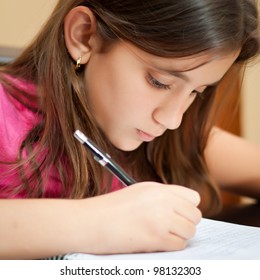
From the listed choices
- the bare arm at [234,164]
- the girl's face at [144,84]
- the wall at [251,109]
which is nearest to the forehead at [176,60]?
the girl's face at [144,84]

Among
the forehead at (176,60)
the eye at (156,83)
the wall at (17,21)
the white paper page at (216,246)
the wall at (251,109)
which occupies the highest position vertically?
the forehead at (176,60)

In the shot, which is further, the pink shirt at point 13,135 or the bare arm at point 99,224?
the pink shirt at point 13,135

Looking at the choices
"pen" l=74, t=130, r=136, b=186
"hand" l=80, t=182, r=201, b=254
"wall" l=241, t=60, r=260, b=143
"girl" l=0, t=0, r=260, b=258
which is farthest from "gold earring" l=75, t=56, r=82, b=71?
"wall" l=241, t=60, r=260, b=143

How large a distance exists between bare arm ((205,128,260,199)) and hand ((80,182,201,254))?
1.37 ft

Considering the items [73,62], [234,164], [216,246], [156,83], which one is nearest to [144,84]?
[156,83]

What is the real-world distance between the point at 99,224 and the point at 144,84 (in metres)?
0.20

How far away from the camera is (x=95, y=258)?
527 mm

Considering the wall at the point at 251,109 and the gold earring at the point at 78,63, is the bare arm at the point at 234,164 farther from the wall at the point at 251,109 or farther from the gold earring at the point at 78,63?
the wall at the point at 251,109

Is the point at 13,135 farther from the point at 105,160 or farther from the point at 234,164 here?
the point at 234,164

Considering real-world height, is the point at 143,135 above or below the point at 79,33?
below

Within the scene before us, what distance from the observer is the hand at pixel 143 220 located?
544 mm

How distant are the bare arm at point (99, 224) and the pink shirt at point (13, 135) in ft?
0.45

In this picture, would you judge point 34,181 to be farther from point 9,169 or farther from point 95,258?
point 95,258

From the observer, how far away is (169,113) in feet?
2.23
